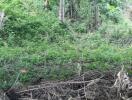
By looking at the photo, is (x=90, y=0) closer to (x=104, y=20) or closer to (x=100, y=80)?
(x=104, y=20)

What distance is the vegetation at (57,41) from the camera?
6578 millimetres

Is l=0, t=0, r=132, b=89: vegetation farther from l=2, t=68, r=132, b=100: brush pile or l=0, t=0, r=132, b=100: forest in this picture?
l=2, t=68, r=132, b=100: brush pile

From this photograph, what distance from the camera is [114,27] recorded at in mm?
11547

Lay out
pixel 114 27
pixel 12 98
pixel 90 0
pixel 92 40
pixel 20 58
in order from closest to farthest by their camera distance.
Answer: pixel 12 98 → pixel 20 58 → pixel 92 40 → pixel 114 27 → pixel 90 0

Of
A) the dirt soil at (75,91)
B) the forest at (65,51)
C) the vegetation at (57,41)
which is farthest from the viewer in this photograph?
the vegetation at (57,41)

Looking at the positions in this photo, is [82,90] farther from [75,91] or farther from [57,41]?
[57,41]

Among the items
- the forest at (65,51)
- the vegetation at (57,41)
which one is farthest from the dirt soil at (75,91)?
the vegetation at (57,41)

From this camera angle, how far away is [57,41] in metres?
9.66

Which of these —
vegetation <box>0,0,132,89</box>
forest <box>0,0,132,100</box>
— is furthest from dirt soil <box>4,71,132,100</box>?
vegetation <box>0,0,132,89</box>

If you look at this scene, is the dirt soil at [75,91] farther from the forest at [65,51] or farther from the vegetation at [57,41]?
the vegetation at [57,41]

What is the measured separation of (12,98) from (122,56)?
11.4 feet

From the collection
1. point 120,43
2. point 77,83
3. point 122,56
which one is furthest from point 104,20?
point 77,83

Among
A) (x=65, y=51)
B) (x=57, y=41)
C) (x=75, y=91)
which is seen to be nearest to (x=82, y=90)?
(x=75, y=91)

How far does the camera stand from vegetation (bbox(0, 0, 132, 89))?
6578 millimetres
